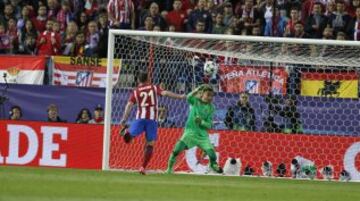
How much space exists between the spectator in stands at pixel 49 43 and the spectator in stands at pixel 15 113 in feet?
6.85

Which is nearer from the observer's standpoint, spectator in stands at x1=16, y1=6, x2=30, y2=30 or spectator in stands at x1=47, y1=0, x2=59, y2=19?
Result: spectator in stands at x1=16, y1=6, x2=30, y2=30

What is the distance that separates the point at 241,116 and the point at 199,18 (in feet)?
12.2

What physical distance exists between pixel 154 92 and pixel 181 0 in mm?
5835

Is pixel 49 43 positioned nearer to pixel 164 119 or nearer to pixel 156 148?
pixel 164 119

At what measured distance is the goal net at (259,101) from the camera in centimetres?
1686

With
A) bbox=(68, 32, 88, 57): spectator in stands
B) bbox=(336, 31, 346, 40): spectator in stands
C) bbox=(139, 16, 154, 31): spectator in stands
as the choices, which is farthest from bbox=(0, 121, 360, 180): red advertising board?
bbox=(139, 16, 154, 31): spectator in stands

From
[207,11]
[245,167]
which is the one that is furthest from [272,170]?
[207,11]

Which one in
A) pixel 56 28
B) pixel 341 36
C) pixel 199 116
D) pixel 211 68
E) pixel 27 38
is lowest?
pixel 199 116

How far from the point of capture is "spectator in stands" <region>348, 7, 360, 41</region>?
19.5 m

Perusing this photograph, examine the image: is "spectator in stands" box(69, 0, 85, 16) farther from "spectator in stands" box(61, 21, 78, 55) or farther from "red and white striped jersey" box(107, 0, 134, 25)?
"red and white striped jersey" box(107, 0, 134, 25)

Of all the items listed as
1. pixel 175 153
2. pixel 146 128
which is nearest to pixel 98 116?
pixel 146 128

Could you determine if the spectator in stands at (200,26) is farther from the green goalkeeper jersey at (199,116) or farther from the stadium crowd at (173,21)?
the green goalkeeper jersey at (199,116)

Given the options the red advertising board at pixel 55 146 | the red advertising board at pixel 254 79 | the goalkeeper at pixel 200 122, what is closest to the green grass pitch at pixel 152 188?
the goalkeeper at pixel 200 122

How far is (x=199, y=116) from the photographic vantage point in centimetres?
1586
